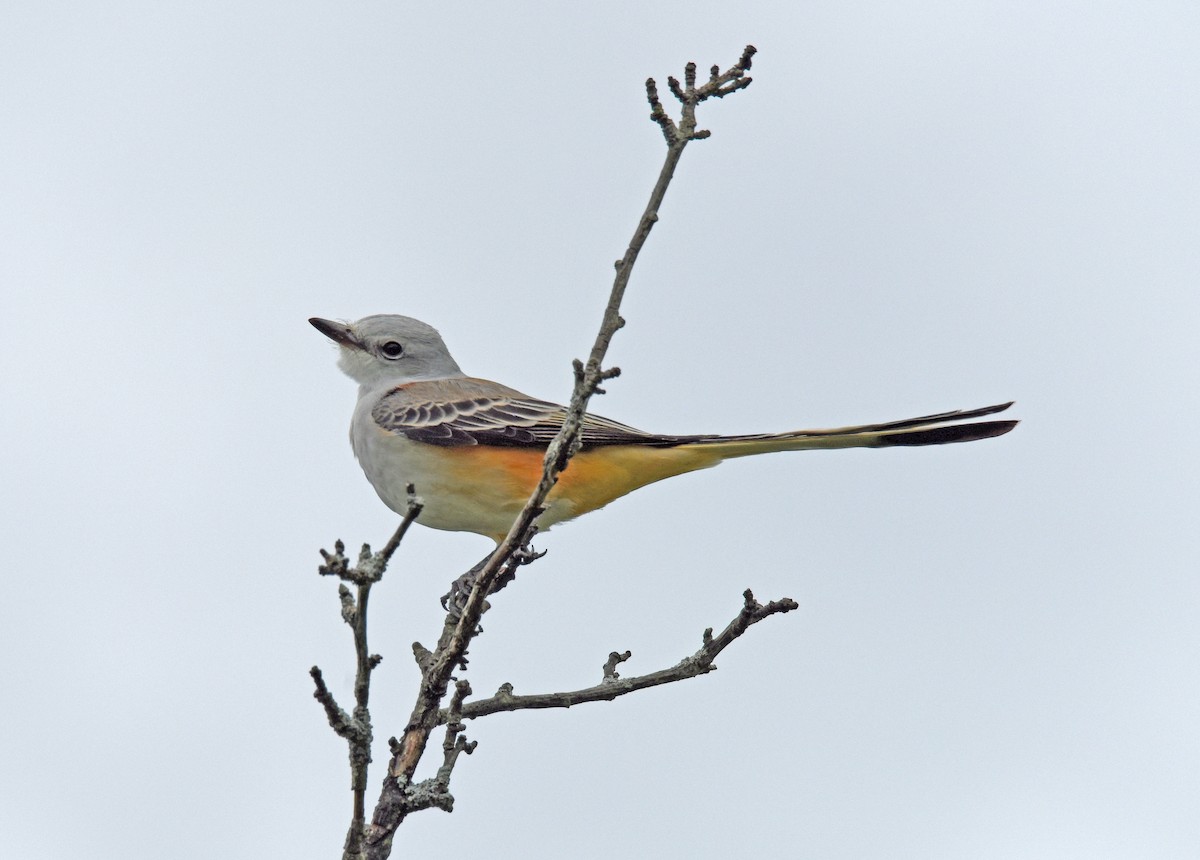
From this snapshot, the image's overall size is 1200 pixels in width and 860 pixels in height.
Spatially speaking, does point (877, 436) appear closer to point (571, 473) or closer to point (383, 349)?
point (571, 473)

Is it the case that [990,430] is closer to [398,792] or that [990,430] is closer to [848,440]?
[848,440]

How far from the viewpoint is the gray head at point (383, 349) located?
35.1ft

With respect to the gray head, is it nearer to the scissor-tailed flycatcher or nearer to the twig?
the scissor-tailed flycatcher

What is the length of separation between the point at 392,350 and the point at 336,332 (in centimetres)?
50

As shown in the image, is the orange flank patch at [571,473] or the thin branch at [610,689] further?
the orange flank patch at [571,473]

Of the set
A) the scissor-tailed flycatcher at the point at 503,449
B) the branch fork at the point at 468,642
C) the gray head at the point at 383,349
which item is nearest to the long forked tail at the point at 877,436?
the scissor-tailed flycatcher at the point at 503,449

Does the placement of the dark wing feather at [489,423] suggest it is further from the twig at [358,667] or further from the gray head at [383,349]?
the twig at [358,667]

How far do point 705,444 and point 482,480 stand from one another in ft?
5.43

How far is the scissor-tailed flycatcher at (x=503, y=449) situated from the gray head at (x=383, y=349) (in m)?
0.66

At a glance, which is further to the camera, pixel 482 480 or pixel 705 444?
pixel 482 480

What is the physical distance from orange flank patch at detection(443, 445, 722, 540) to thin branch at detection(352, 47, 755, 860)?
3.03 metres

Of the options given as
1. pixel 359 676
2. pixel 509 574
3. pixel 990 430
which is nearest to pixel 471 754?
pixel 509 574

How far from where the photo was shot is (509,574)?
20.8 ft

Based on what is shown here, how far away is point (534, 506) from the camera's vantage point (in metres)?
4.86
